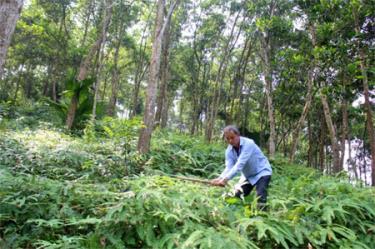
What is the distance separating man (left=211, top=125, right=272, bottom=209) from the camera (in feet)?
17.0

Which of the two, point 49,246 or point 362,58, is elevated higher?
point 362,58

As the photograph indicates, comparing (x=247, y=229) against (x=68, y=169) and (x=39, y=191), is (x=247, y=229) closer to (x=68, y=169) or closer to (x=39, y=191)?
(x=39, y=191)

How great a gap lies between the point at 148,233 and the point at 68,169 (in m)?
2.86

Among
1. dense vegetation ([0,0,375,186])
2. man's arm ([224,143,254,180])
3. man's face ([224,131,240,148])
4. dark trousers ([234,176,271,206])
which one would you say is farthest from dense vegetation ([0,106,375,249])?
dense vegetation ([0,0,375,186])

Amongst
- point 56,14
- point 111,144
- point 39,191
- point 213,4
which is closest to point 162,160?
point 111,144

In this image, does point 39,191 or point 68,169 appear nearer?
point 39,191

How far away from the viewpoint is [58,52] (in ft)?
70.9

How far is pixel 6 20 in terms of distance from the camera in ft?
13.9

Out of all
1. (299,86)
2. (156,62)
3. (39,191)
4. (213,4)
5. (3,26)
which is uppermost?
(213,4)

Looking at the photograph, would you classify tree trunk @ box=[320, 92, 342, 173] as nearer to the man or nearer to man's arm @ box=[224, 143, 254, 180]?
the man

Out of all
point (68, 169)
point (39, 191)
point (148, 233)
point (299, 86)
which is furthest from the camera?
point (299, 86)

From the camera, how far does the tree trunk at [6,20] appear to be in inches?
167

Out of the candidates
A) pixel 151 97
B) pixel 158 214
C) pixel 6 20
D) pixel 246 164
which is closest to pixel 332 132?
pixel 151 97

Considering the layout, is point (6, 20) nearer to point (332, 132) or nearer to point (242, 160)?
point (242, 160)
